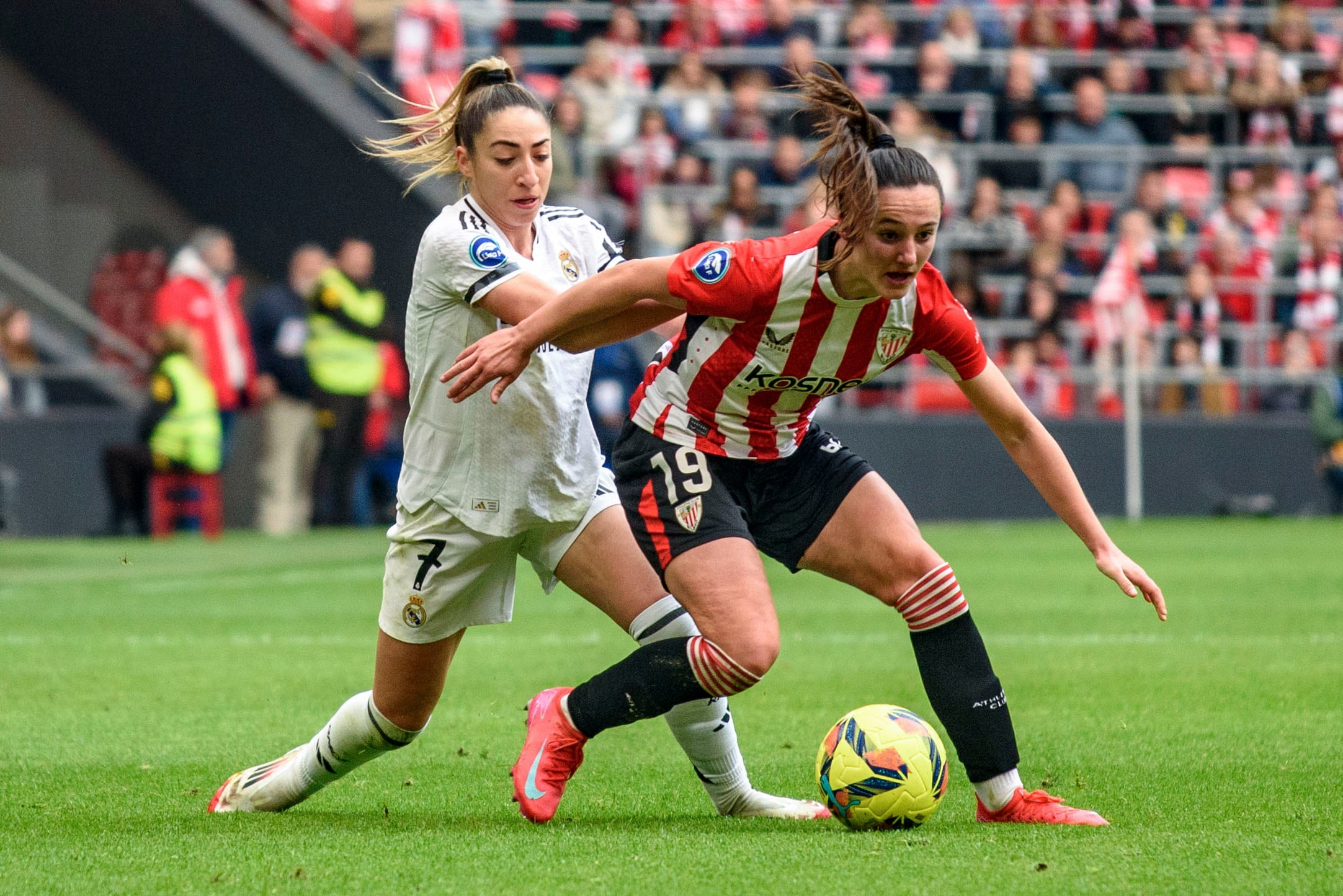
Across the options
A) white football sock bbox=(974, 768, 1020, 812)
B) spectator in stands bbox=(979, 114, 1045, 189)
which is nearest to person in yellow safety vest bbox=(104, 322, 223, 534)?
spectator in stands bbox=(979, 114, 1045, 189)

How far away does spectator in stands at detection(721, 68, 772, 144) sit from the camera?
19.2m

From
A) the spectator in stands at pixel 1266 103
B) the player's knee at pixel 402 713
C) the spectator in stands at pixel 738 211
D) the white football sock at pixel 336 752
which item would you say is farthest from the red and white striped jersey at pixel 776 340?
the spectator in stands at pixel 1266 103

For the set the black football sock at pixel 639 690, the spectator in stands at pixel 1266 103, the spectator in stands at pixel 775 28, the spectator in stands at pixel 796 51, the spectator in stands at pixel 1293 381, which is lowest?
the spectator in stands at pixel 1293 381

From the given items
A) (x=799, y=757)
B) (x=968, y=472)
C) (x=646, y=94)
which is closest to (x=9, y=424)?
(x=646, y=94)

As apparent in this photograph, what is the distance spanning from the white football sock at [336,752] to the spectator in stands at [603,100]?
14358mm

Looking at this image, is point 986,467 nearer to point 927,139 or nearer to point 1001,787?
point 927,139

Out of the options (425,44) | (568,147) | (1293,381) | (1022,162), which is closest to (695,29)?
(568,147)

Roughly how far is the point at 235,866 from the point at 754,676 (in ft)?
4.40

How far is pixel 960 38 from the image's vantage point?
2006 centimetres

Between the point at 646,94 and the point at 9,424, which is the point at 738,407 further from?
the point at 646,94

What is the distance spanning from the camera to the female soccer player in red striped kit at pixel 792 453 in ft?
14.0

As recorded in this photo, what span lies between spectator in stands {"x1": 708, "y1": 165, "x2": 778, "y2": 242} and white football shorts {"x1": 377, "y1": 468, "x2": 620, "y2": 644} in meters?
13.2

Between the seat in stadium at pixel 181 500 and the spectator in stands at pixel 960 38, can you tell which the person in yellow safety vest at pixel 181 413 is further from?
the spectator in stands at pixel 960 38

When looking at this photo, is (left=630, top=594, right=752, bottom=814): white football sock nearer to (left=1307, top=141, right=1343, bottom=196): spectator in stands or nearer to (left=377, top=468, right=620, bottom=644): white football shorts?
(left=377, top=468, right=620, bottom=644): white football shorts
